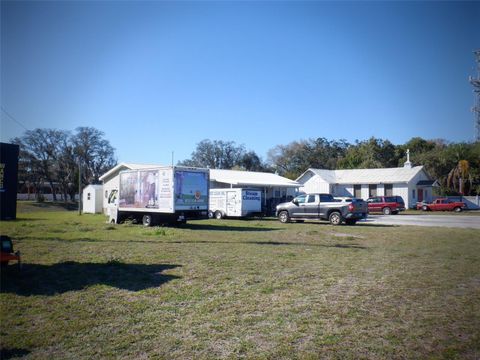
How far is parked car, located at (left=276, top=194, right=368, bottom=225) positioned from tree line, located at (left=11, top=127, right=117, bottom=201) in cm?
4711

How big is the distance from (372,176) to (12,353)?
47.7 metres

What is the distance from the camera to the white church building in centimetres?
4462

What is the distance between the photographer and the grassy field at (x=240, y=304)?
447 cm

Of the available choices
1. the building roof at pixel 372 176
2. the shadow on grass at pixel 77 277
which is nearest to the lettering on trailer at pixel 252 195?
the shadow on grass at pixel 77 277

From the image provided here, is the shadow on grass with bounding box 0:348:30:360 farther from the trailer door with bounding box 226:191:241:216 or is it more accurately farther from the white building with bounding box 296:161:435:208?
the white building with bounding box 296:161:435:208

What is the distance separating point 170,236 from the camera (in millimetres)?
15500

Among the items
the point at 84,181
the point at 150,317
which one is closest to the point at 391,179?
the point at 150,317

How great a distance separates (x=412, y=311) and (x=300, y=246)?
717cm

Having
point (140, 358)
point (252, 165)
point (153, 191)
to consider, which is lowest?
point (140, 358)

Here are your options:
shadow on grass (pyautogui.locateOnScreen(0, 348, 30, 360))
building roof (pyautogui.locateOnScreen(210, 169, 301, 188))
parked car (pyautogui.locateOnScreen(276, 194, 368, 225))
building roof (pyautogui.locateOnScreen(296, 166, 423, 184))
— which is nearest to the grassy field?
shadow on grass (pyautogui.locateOnScreen(0, 348, 30, 360))

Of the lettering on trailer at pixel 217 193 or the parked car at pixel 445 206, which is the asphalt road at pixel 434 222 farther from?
the parked car at pixel 445 206

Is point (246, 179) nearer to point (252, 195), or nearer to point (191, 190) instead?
point (252, 195)

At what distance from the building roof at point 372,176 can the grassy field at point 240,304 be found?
117 ft

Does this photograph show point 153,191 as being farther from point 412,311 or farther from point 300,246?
point 412,311
